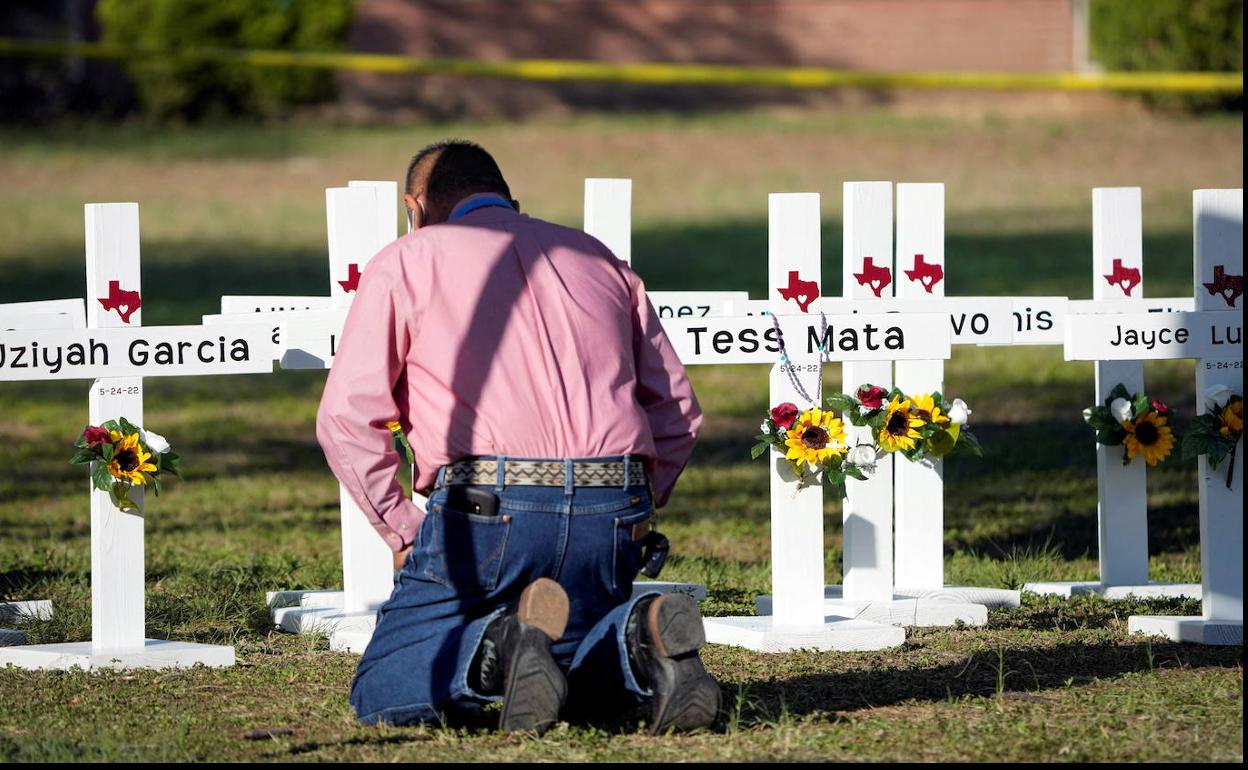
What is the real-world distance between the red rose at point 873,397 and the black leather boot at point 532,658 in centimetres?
172

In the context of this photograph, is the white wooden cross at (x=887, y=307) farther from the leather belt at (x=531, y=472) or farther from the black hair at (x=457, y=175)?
the leather belt at (x=531, y=472)

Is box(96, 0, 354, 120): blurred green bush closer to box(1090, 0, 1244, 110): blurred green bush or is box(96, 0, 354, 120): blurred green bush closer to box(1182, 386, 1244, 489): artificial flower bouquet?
box(1090, 0, 1244, 110): blurred green bush

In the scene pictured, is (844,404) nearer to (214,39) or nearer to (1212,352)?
(1212,352)

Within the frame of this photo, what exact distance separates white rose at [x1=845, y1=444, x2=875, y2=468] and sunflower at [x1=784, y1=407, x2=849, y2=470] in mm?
233

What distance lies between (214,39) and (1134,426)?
2226cm

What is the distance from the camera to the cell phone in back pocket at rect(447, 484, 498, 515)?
4.16 m

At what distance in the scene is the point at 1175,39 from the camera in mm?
24438

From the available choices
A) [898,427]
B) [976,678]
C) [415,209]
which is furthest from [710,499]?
[415,209]

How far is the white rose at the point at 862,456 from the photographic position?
5.52m

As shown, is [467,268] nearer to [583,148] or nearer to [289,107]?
[583,148]

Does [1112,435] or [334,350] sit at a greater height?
[334,350]

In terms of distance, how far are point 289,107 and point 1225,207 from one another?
23.0 meters

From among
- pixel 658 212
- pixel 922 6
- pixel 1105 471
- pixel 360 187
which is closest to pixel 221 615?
pixel 360 187

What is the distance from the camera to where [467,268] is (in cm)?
428
